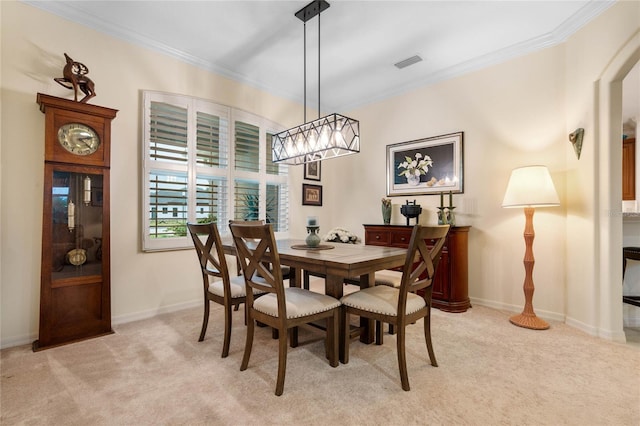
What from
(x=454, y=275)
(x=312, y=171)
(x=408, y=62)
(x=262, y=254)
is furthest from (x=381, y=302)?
(x=312, y=171)

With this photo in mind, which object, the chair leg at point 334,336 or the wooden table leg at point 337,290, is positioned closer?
the chair leg at point 334,336

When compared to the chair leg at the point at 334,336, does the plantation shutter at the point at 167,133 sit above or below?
above

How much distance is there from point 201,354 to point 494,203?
132 inches

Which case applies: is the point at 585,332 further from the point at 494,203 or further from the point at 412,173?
the point at 412,173

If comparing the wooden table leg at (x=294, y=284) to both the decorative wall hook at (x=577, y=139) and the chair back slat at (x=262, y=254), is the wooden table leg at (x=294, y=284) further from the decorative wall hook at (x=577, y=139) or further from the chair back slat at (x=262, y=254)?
the decorative wall hook at (x=577, y=139)

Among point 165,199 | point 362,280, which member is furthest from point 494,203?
point 165,199

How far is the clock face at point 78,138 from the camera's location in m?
2.42

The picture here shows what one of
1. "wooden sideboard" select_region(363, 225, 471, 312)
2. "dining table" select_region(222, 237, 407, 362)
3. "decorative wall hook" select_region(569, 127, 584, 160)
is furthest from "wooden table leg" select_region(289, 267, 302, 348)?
"decorative wall hook" select_region(569, 127, 584, 160)

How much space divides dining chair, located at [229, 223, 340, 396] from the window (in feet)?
5.27

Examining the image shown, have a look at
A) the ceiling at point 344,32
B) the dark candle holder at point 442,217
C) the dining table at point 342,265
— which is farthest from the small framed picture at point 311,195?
the dining table at point 342,265

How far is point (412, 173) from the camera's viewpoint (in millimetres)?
4027

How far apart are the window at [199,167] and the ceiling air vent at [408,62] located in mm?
1879

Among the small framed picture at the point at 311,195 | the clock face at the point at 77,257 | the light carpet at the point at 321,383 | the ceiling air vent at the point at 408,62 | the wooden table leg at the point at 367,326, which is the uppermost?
the ceiling air vent at the point at 408,62

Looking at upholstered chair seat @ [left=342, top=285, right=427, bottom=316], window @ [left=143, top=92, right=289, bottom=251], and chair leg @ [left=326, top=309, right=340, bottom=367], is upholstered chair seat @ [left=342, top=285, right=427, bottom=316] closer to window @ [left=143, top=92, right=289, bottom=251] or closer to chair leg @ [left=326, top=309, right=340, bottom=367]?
chair leg @ [left=326, top=309, right=340, bottom=367]
